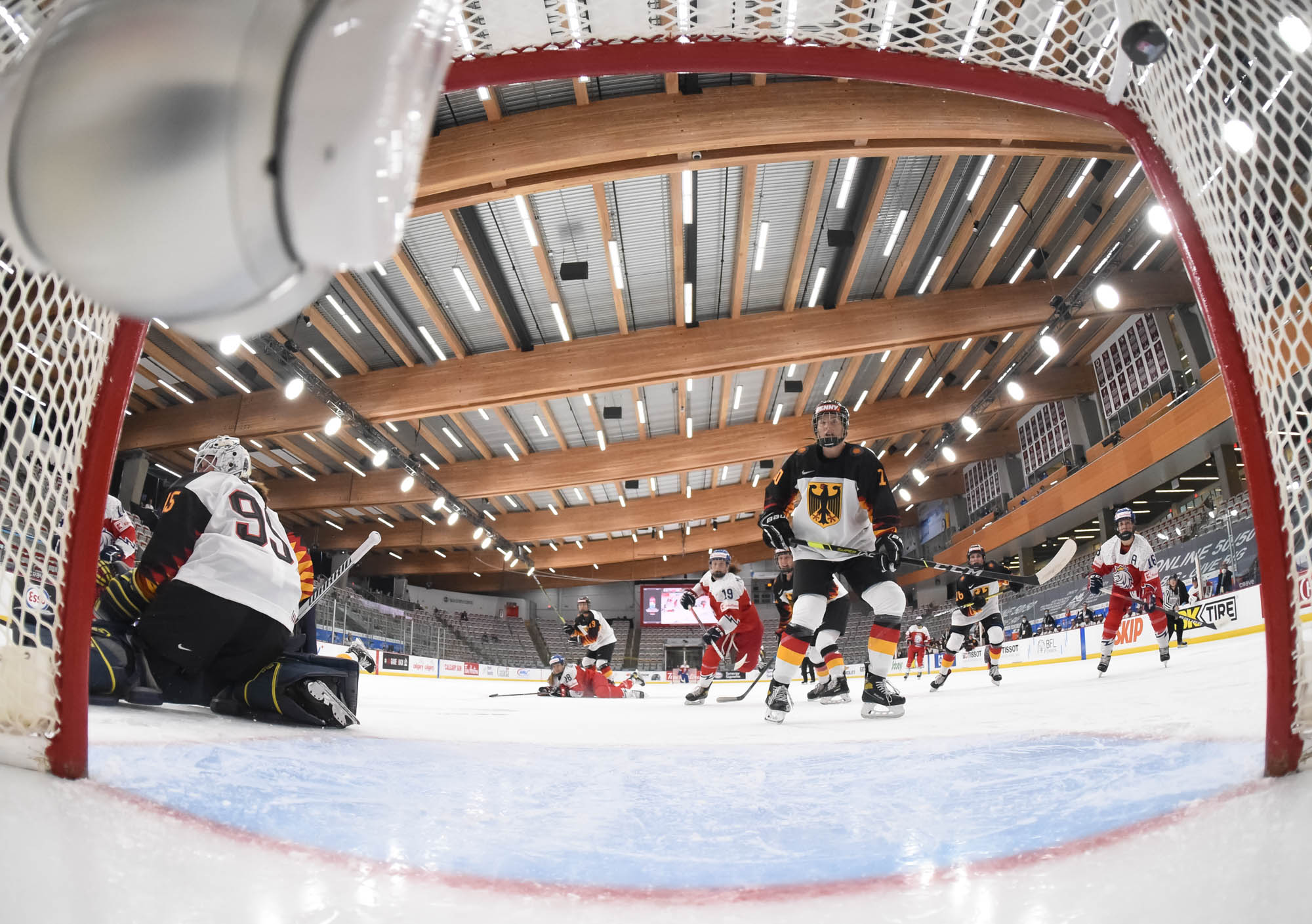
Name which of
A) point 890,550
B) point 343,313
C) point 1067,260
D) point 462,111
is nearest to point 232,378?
point 343,313

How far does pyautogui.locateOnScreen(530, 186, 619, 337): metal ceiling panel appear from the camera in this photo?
29.3 feet

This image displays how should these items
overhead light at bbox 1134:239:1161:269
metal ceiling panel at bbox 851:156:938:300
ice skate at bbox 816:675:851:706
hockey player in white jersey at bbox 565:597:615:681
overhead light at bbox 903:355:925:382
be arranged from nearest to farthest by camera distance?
A: ice skate at bbox 816:675:851:706, metal ceiling panel at bbox 851:156:938:300, hockey player in white jersey at bbox 565:597:615:681, overhead light at bbox 1134:239:1161:269, overhead light at bbox 903:355:925:382

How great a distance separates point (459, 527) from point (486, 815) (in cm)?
2412

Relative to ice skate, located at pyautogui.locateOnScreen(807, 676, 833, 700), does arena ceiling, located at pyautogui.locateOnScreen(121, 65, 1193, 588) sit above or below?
above

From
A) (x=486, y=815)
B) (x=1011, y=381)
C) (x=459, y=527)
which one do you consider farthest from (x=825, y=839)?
(x=459, y=527)

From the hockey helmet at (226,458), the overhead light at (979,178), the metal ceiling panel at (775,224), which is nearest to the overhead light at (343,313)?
the metal ceiling panel at (775,224)

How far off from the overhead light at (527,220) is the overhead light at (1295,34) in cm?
768

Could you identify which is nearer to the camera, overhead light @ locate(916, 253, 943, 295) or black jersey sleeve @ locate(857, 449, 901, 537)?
black jersey sleeve @ locate(857, 449, 901, 537)

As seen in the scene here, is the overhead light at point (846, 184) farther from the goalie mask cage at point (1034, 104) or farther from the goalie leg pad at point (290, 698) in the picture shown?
the goalie leg pad at point (290, 698)

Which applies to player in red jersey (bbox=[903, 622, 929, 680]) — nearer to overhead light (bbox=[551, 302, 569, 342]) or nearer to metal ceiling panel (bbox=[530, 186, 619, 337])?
metal ceiling panel (bbox=[530, 186, 619, 337])

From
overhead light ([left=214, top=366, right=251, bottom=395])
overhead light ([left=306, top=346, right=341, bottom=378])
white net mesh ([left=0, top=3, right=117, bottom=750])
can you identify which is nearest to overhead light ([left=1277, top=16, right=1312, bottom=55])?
white net mesh ([left=0, top=3, right=117, bottom=750])

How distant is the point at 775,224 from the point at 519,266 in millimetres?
3538

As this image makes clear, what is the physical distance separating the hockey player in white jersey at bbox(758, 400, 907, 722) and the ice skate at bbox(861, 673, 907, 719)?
0.02 metres

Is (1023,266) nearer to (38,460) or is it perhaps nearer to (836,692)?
(836,692)
